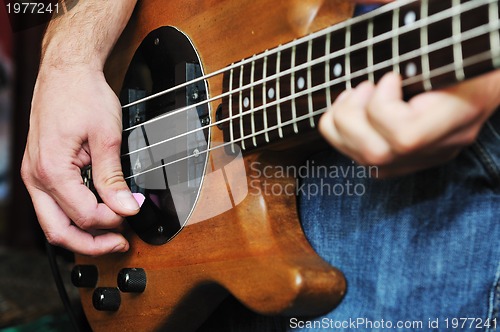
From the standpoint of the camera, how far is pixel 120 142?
2.73 feet

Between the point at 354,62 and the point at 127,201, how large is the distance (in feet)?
1.22

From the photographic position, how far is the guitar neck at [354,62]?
47 centimetres

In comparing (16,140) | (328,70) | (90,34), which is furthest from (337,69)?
(16,140)

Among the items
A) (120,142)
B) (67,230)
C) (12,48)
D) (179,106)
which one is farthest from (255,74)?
(12,48)

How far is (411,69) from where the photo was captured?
506 mm

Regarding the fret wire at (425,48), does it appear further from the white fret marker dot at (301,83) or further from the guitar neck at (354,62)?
the white fret marker dot at (301,83)

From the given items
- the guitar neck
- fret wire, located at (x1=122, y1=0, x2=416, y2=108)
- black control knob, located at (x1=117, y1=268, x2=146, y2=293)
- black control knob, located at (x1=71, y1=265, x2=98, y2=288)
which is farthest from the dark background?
the guitar neck

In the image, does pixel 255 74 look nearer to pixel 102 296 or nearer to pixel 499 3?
pixel 499 3

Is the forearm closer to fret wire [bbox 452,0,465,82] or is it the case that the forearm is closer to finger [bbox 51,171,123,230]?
finger [bbox 51,171,123,230]

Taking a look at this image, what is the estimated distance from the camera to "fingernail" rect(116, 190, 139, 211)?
31.1 inches

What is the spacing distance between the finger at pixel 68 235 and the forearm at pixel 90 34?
0.65 feet

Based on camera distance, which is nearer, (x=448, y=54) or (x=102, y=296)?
(x=448, y=54)

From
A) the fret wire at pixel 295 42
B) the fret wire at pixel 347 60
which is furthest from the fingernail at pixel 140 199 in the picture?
the fret wire at pixel 347 60

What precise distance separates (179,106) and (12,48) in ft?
5.49
